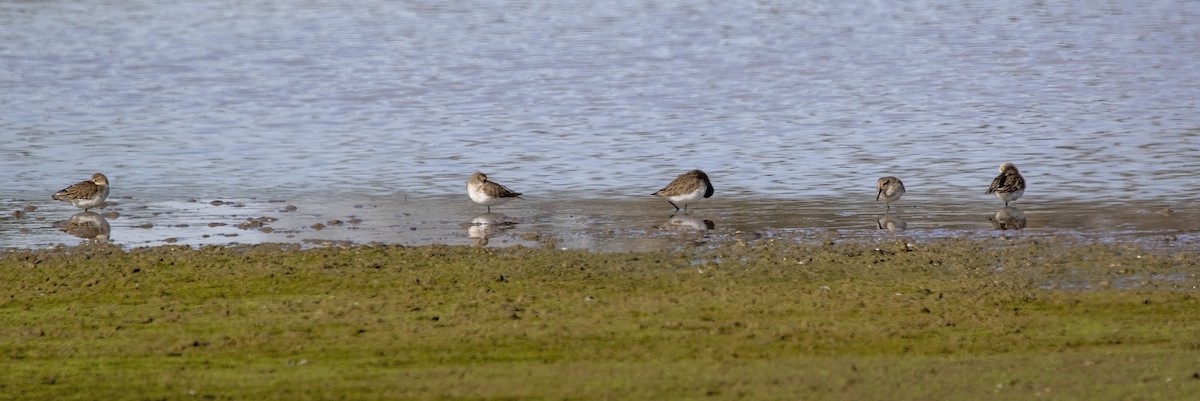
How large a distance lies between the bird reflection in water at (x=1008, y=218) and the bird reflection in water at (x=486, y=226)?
14.4 feet

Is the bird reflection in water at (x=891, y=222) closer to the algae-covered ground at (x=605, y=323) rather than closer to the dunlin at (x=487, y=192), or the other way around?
the algae-covered ground at (x=605, y=323)

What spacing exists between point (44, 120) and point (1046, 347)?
62.5ft

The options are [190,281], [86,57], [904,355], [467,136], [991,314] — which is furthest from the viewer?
[86,57]

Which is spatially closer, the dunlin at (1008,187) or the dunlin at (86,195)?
the dunlin at (1008,187)

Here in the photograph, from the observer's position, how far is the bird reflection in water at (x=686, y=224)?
15.5m

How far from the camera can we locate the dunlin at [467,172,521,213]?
55.3ft

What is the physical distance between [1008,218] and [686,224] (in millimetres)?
2955

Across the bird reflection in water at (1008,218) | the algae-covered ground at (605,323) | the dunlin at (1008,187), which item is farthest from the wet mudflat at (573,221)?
the algae-covered ground at (605,323)

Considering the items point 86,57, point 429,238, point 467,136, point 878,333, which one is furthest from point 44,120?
point 878,333

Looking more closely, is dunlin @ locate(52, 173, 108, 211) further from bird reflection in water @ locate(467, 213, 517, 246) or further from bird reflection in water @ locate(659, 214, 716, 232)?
bird reflection in water @ locate(659, 214, 716, 232)

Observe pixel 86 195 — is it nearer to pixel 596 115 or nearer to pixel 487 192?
pixel 487 192

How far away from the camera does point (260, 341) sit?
10.5 metres

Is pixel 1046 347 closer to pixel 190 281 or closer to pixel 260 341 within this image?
pixel 260 341

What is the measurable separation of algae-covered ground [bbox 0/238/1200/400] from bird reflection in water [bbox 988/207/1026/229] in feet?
4.18
